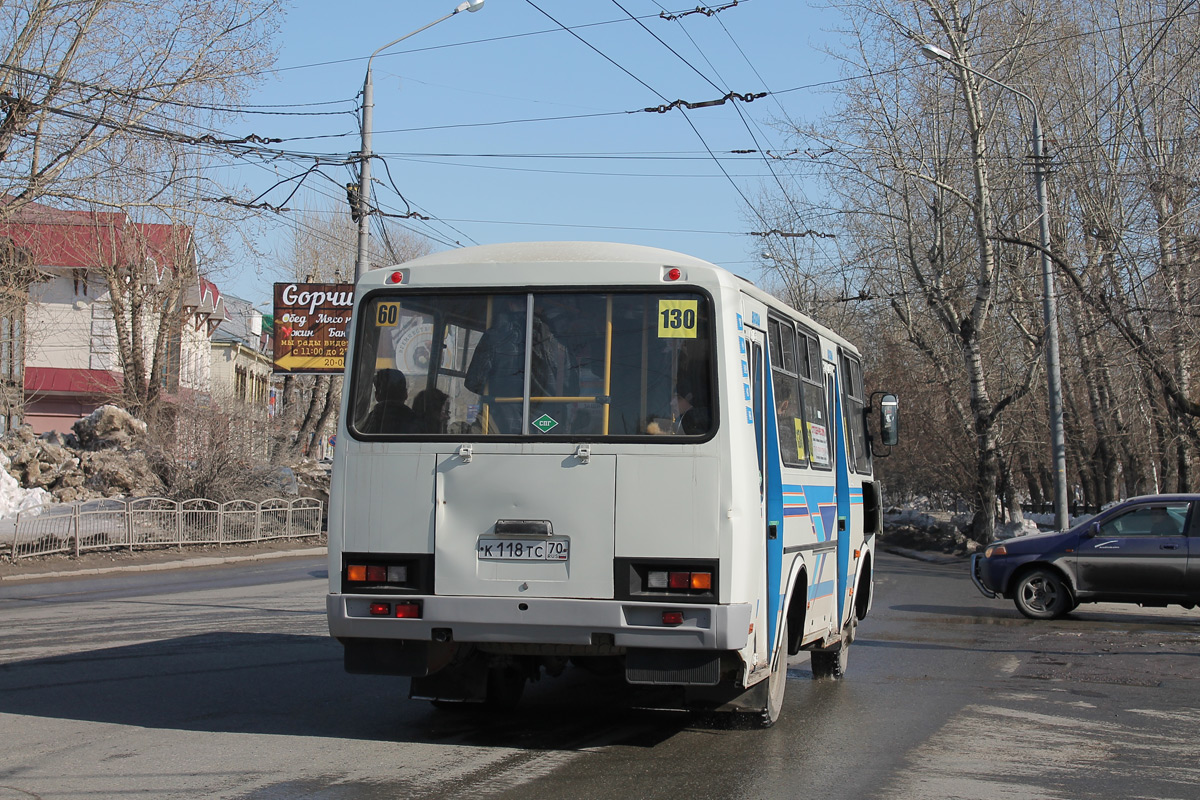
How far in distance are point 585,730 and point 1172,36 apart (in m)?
28.4

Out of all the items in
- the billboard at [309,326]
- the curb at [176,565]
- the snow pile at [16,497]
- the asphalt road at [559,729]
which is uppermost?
the billboard at [309,326]

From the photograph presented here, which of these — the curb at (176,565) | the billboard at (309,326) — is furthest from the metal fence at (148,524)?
the billboard at (309,326)

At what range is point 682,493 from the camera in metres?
6.75

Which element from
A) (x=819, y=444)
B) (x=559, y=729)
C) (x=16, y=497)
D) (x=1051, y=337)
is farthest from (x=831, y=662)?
(x=16, y=497)

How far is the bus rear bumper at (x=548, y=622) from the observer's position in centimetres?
664

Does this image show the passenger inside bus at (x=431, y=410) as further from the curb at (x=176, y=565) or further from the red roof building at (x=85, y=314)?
the red roof building at (x=85, y=314)

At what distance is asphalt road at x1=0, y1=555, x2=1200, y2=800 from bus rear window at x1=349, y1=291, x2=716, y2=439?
6.23 ft

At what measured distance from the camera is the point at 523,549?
272 inches

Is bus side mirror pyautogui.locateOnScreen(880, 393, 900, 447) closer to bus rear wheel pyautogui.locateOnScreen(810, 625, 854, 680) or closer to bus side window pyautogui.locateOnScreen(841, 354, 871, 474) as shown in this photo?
bus side window pyautogui.locateOnScreen(841, 354, 871, 474)

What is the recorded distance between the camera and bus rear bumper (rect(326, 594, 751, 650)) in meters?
6.64

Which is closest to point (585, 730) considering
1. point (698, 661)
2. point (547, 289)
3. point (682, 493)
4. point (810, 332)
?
point (698, 661)

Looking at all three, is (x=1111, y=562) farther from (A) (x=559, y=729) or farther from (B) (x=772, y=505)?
(A) (x=559, y=729)

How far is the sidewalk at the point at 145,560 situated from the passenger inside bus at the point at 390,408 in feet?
51.0

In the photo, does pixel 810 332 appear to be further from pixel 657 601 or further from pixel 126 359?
pixel 126 359
